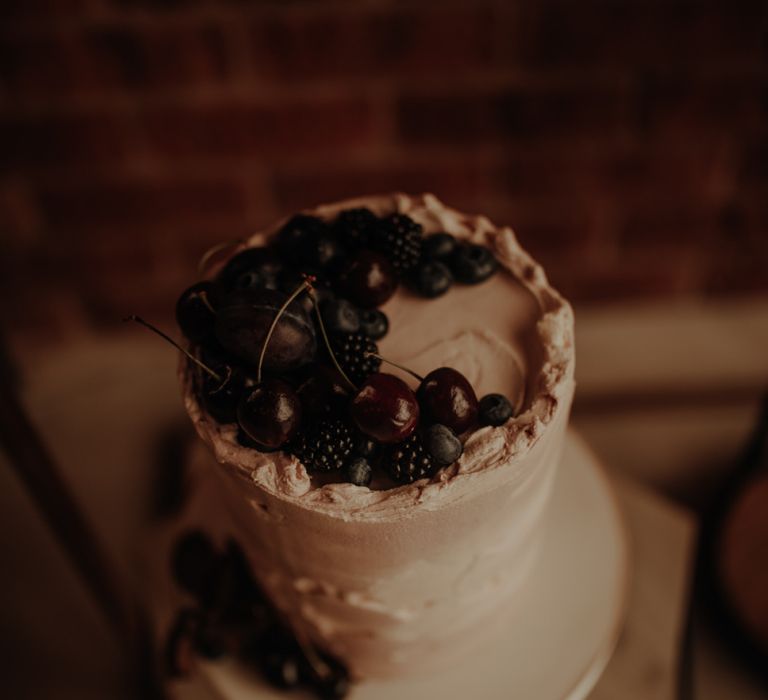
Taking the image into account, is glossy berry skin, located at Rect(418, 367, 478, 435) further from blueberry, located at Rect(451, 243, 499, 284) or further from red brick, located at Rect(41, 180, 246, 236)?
red brick, located at Rect(41, 180, 246, 236)

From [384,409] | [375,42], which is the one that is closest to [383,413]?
[384,409]

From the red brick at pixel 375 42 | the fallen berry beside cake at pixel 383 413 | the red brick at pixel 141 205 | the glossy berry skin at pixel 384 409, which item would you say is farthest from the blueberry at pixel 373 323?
the red brick at pixel 141 205

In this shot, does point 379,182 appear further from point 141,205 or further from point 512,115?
point 141,205

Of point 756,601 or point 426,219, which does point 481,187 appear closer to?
point 426,219

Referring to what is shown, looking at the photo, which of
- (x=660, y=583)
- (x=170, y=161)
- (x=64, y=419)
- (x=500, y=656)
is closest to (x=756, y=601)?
(x=660, y=583)

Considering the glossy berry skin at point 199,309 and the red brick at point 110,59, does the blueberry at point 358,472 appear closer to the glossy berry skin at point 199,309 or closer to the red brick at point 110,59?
the glossy berry skin at point 199,309
